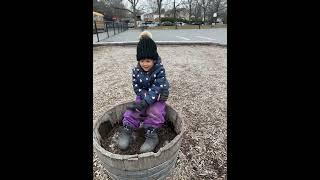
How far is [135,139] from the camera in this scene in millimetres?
2396

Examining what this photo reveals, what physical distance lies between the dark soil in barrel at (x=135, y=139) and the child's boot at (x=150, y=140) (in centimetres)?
9

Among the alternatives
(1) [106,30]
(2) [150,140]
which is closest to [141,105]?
(2) [150,140]

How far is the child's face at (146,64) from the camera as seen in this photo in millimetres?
2193

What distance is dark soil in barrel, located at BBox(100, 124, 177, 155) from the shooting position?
89.5 inches

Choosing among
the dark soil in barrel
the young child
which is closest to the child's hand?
the young child

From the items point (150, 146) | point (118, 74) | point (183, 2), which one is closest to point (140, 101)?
point (150, 146)

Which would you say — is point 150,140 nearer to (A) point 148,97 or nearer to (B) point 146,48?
(A) point 148,97

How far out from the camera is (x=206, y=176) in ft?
7.21

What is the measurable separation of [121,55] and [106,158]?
6.96 metres

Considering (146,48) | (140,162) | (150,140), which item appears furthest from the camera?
(150,140)

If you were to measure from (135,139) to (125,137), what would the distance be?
0.53 feet

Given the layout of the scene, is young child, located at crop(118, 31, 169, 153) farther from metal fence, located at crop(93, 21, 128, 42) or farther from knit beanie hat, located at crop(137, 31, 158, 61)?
metal fence, located at crop(93, 21, 128, 42)
